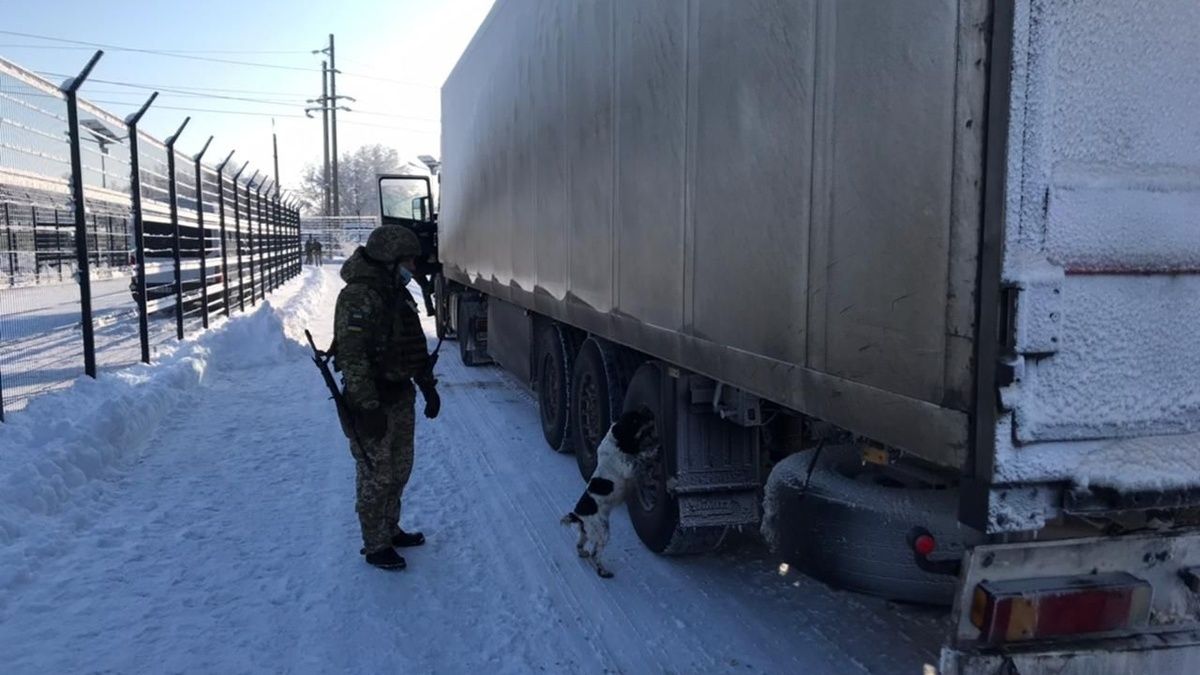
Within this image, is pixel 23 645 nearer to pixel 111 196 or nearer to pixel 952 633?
Result: pixel 952 633

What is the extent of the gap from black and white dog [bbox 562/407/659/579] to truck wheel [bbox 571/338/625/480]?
35.0 inches

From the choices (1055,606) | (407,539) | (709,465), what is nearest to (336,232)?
(407,539)

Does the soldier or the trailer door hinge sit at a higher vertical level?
the trailer door hinge

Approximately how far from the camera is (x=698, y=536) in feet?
15.4

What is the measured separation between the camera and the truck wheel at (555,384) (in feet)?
22.8

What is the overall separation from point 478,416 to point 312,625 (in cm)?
476

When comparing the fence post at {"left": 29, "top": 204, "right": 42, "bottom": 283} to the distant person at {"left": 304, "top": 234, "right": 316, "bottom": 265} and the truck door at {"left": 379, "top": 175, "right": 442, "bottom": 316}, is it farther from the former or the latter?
the distant person at {"left": 304, "top": 234, "right": 316, "bottom": 265}

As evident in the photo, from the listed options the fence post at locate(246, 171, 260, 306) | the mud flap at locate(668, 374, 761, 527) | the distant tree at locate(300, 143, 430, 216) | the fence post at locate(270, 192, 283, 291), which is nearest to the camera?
the mud flap at locate(668, 374, 761, 527)

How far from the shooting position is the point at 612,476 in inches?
185

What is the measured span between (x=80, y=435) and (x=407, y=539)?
301 centimetres

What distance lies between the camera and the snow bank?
5.07 meters

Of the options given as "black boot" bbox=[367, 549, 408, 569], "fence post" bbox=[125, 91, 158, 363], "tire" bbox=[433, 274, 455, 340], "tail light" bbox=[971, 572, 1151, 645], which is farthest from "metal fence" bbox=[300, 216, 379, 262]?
"tail light" bbox=[971, 572, 1151, 645]

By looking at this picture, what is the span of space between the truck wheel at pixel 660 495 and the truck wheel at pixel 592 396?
603 millimetres

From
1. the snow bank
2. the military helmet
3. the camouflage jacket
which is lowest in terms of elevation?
the snow bank
